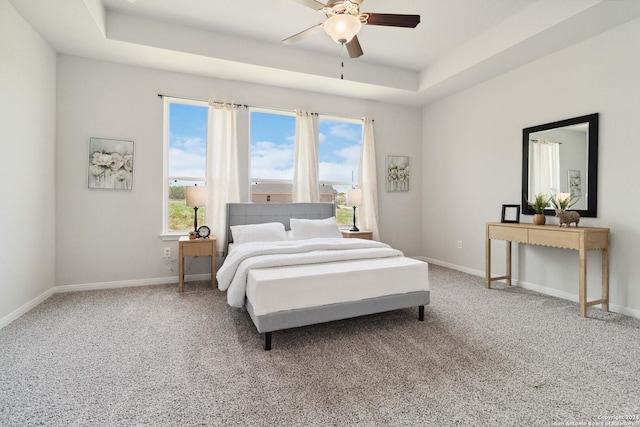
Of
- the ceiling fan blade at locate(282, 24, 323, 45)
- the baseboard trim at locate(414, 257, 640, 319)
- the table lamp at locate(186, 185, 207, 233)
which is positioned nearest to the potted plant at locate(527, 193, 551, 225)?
the baseboard trim at locate(414, 257, 640, 319)

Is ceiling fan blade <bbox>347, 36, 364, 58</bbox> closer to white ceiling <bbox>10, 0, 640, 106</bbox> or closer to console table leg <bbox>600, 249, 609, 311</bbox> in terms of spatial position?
white ceiling <bbox>10, 0, 640, 106</bbox>

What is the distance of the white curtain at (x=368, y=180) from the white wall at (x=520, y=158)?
1.15 m

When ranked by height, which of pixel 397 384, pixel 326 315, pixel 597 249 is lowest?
pixel 397 384

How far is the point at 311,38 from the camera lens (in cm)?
394

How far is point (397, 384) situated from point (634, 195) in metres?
3.10

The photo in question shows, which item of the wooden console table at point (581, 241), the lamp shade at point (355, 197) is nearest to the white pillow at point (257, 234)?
the lamp shade at point (355, 197)

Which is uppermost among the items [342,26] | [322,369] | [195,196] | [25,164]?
[342,26]

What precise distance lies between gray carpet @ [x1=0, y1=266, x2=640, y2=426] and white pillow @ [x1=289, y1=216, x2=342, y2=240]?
1.34m

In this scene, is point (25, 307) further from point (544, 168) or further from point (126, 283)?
point (544, 168)

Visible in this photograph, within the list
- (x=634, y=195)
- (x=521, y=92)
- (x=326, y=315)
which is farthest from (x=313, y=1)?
(x=634, y=195)

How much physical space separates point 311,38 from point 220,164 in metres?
2.07

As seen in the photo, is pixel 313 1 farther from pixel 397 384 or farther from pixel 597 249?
pixel 597 249

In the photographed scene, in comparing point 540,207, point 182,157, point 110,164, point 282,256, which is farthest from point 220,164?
point 540,207

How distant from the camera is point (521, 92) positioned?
4074 millimetres
